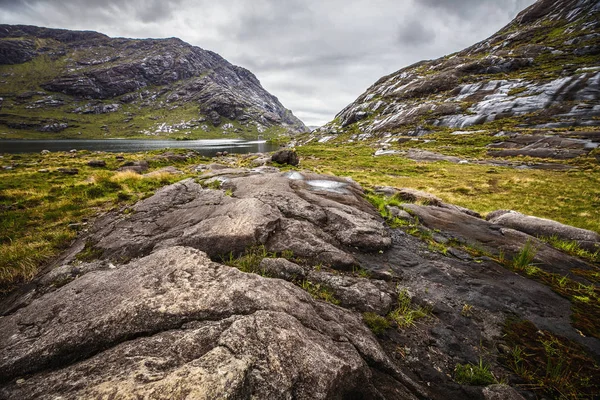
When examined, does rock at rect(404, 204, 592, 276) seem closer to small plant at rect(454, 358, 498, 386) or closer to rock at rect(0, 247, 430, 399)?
small plant at rect(454, 358, 498, 386)

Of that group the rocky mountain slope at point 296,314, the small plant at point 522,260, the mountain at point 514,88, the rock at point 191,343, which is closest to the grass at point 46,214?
the rocky mountain slope at point 296,314

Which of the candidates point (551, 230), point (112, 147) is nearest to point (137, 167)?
point (551, 230)

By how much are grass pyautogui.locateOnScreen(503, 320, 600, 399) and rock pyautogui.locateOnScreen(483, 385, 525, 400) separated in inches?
25.3

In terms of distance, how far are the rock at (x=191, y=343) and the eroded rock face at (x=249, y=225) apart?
7.92 feet

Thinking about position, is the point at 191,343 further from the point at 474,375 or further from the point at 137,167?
the point at 137,167

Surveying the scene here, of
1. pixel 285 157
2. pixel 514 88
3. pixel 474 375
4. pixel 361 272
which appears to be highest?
pixel 514 88

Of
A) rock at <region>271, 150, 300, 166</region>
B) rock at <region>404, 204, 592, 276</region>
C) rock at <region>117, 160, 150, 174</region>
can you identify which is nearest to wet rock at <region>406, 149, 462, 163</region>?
rock at <region>271, 150, 300, 166</region>

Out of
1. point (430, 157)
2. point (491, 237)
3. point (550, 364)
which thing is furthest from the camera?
point (430, 157)

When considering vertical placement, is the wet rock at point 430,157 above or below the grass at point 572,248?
above

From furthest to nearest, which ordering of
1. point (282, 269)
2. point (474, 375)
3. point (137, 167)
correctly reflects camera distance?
point (137, 167), point (282, 269), point (474, 375)

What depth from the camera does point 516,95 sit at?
78000 mm

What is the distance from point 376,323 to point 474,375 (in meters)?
1.98

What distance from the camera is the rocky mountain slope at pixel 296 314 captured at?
132 inches

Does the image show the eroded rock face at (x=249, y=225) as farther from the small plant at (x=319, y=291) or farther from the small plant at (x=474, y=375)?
the small plant at (x=474, y=375)
